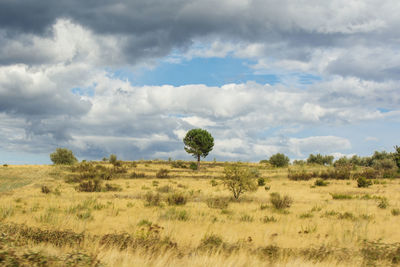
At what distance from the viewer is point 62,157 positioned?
2793 inches

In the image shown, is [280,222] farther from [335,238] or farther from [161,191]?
[161,191]

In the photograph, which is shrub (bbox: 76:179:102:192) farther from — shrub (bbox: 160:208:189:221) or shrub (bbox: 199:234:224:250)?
shrub (bbox: 199:234:224:250)

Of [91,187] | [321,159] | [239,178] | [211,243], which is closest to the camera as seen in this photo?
[211,243]

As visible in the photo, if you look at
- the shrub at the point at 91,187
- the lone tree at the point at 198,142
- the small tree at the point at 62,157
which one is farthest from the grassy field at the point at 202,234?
the small tree at the point at 62,157

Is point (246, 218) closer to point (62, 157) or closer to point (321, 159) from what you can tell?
point (62, 157)

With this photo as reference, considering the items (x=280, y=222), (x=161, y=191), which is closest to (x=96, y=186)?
(x=161, y=191)

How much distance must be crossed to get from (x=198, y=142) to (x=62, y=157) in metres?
30.5

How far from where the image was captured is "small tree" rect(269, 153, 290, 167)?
7801 centimetres

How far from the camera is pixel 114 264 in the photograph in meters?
6.48

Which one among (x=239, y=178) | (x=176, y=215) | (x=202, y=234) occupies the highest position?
(x=239, y=178)

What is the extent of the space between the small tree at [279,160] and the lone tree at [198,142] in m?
20.1

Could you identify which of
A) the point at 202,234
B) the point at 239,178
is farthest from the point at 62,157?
the point at 202,234

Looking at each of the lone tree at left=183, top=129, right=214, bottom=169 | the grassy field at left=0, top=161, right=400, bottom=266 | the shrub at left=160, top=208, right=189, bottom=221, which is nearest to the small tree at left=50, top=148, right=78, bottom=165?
the lone tree at left=183, top=129, right=214, bottom=169

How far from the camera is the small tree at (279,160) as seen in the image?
78.0 m
